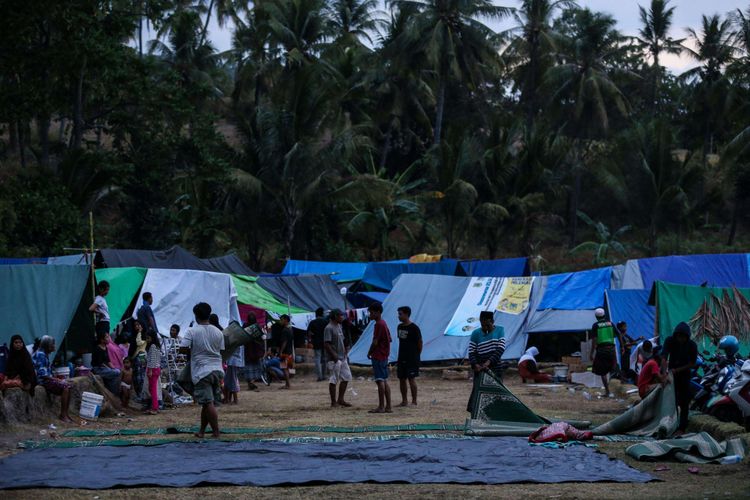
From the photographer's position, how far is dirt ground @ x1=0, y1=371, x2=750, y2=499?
6.95 metres

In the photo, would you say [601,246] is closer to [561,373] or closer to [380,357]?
[561,373]

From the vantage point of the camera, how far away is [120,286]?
18031 millimetres

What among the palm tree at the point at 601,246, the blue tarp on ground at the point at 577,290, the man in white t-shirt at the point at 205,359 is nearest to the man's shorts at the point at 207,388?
the man in white t-shirt at the point at 205,359

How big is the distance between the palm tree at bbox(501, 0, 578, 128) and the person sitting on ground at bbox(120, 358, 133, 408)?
30317mm

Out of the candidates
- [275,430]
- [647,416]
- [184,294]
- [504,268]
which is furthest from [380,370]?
[504,268]

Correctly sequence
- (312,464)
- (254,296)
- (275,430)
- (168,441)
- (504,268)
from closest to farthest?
(312,464)
(168,441)
(275,430)
(254,296)
(504,268)

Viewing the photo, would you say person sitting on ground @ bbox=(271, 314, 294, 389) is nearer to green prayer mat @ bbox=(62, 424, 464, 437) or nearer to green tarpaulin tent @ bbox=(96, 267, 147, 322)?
green tarpaulin tent @ bbox=(96, 267, 147, 322)

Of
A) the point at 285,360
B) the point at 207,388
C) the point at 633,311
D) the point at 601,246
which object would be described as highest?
the point at 601,246

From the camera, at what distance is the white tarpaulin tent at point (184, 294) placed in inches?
727

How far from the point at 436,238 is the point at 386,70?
26.4ft

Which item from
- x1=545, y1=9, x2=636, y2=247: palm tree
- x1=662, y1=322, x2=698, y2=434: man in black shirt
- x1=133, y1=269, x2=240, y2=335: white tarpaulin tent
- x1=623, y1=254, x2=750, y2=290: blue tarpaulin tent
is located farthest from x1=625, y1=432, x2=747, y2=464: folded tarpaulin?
x1=545, y1=9, x2=636, y2=247: palm tree

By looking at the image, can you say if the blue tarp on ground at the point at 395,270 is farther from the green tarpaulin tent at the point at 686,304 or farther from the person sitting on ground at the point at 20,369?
the person sitting on ground at the point at 20,369

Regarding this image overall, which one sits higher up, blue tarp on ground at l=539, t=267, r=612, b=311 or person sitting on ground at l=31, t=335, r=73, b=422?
blue tarp on ground at l=539, t=267, r=612, b=311

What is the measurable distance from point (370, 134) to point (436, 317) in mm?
22966
